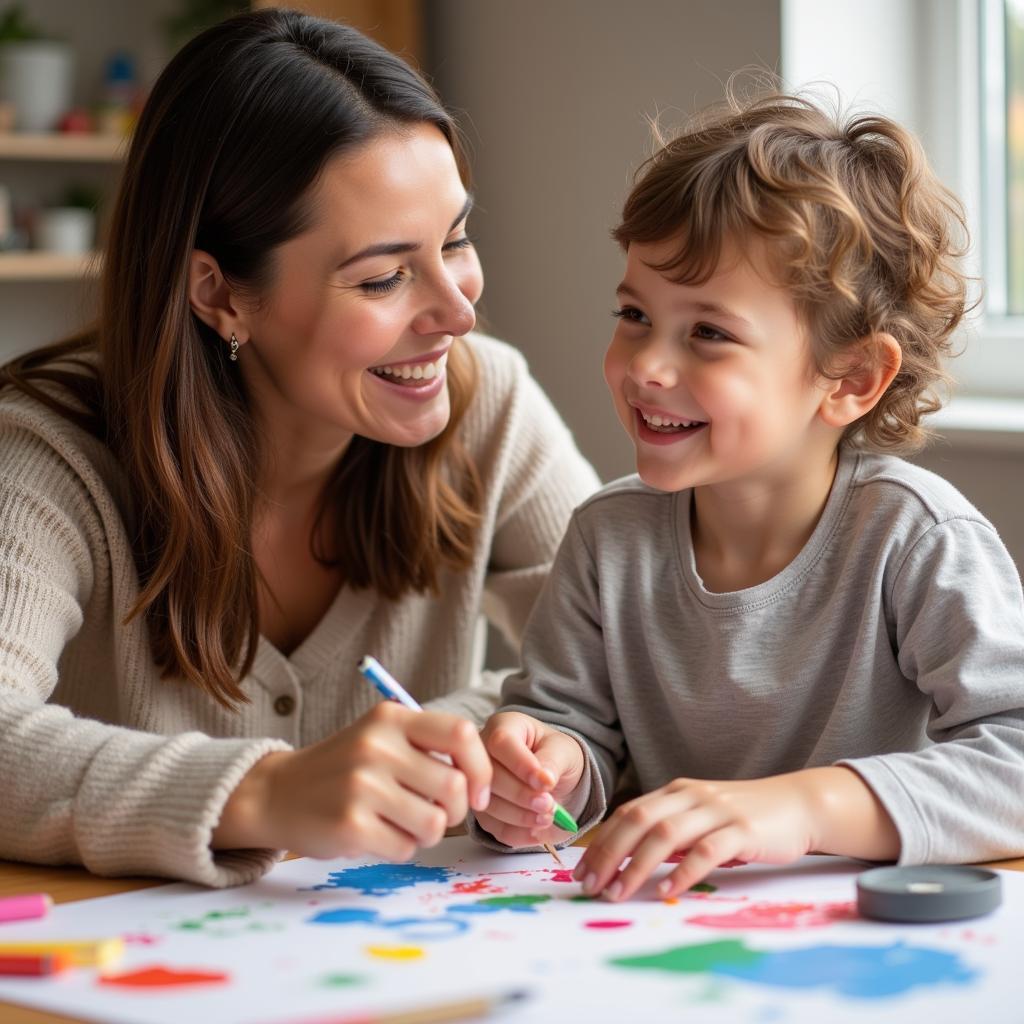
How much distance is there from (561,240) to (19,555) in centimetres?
122

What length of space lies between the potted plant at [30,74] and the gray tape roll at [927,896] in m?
2.57

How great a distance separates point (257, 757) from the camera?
1.01 m

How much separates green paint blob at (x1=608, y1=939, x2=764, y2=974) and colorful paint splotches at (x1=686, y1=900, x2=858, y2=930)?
0.04m

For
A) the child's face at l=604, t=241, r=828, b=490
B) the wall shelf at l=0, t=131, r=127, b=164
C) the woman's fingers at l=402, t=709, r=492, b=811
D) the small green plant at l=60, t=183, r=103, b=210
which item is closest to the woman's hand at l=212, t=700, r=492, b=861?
the woman's fingers at l=402, t=709, r=492, b=811

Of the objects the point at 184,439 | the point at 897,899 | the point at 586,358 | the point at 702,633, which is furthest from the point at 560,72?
the point at 897,899

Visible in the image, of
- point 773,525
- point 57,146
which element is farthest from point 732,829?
point 57,146

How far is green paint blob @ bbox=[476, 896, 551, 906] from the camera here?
3.05 ft

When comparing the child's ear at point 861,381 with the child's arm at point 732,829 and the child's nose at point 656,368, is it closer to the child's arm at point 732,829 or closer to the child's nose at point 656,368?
the child's nose at point 656,368

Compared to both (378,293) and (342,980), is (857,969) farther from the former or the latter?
(378,293)

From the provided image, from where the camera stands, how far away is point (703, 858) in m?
0.93

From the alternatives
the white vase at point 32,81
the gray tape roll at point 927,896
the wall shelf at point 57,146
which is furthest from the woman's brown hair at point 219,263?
the white vase at point 32,81

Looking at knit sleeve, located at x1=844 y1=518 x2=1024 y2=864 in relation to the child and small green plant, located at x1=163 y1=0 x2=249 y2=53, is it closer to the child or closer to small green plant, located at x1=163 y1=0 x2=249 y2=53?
the child

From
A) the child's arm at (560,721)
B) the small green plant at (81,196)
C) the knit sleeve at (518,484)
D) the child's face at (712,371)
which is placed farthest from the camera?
the small green plant at (81,196)

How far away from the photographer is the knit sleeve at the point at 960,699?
973mm
